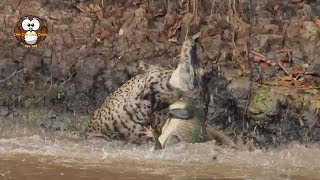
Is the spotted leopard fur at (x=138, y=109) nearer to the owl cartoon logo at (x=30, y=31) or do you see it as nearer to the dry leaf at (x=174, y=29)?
the dry leaf at (x=174, y=29)

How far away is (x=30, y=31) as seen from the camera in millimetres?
8734

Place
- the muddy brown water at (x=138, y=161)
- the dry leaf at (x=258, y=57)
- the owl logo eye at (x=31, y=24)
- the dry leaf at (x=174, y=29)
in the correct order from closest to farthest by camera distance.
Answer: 1. the muddy brown water at (x=138, y=161)
2. the dry leaf at (x=258, y=57)
3. the dry leaf at (x=174, y=29)
4. the owl logo eye at (x=31, y=24)

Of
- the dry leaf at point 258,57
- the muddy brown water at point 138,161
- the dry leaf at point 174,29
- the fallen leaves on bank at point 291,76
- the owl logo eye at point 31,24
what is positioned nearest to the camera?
the muddy brown water at point 138,161

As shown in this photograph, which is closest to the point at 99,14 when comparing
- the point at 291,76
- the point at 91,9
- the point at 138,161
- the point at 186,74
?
the point at 91,9

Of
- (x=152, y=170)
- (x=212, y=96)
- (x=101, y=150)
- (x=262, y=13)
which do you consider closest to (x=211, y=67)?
(x=212, y=96)

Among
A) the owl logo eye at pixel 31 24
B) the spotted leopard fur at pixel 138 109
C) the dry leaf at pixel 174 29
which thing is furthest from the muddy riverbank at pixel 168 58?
the spotted leopard fur at pixel 138 109

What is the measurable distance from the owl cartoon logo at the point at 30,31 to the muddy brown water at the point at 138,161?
1.41m

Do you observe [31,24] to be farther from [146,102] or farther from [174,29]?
[146,102]

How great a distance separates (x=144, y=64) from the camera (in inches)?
330

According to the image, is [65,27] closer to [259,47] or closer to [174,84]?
[174,84]

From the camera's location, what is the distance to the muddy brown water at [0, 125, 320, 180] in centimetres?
575

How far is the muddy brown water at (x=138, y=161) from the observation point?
18.9ft

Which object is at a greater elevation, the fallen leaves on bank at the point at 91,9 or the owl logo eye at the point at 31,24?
the fallen leaves on bank at the point at 91,9

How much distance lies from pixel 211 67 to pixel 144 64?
792 mm
